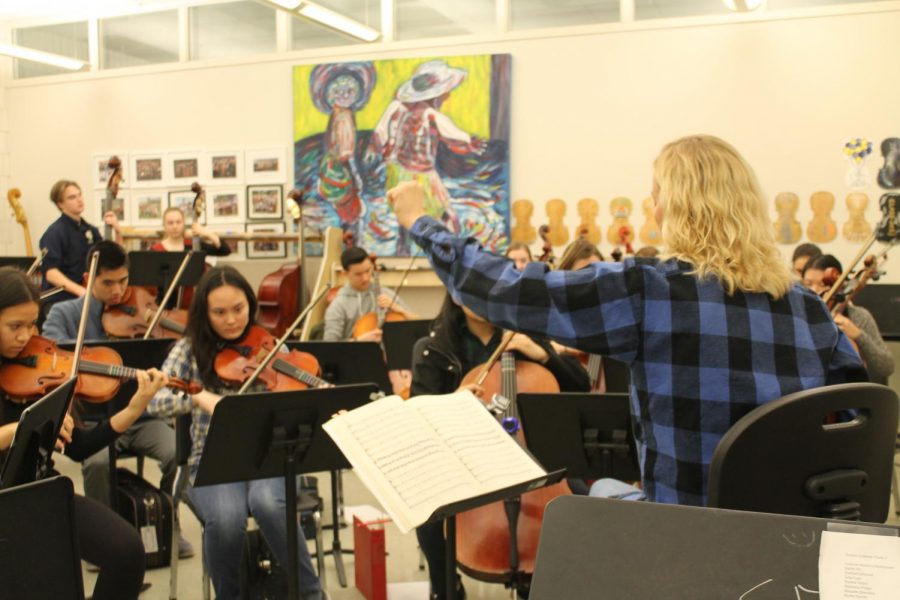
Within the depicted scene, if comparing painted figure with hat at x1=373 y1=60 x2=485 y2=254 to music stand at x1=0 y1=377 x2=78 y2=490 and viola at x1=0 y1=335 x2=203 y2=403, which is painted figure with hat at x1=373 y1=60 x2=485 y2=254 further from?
music stand at x1=0 y1=377 x2=78 y2=490

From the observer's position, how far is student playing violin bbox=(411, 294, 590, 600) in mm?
3166

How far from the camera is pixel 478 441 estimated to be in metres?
1.87

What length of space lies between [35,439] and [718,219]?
163 centimetres

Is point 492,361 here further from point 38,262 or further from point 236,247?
point 236,247

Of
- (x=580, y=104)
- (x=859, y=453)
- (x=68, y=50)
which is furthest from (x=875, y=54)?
(x=68, y=50)

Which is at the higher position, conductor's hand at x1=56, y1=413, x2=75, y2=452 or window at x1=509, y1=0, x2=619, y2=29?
window at x1=509, y1=0, x2=619, y2=29

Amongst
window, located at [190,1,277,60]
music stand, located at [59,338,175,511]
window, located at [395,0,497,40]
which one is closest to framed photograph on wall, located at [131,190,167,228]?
window, located at [190,1,277,60]

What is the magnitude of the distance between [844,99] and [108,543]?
19.8ft

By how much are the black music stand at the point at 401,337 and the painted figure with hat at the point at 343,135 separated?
11.8ft

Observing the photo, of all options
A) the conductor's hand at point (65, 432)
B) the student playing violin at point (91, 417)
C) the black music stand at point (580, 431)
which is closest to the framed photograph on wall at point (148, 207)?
the student playing violin at point (91, 417)

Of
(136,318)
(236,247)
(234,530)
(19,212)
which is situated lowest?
(234,530)

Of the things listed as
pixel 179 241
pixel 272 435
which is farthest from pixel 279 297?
pixel 272 435

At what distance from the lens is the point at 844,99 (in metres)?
6.44

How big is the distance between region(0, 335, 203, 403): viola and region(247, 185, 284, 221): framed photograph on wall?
4.91 meters
